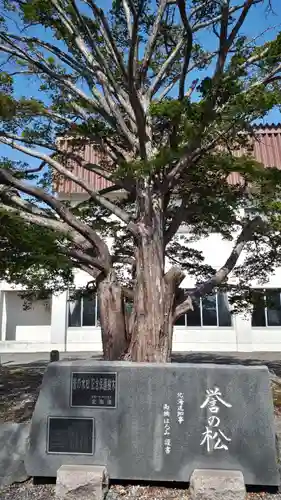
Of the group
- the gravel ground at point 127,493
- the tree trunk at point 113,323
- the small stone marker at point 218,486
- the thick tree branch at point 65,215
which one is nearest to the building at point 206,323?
the thick tree branch at point 65,215

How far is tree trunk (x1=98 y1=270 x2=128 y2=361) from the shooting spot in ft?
21.9

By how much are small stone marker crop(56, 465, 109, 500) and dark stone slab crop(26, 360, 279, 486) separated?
20 centimetres

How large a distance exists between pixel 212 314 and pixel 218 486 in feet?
49.7

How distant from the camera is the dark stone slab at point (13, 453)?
14.4ft

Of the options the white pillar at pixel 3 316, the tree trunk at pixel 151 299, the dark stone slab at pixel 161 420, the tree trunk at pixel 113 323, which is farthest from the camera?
the white pillar at pixel 3 316

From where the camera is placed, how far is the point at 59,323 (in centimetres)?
1884

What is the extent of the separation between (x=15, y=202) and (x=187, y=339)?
13.1 meters

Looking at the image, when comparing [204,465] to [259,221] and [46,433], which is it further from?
[259,221]

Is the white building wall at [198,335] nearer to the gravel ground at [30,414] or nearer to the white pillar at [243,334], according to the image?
the white pillar at [243,334]

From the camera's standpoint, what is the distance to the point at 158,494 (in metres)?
4.10

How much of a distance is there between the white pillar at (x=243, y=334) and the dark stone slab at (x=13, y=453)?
1463cm

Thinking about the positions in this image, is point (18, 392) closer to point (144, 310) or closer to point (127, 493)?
point (144, 310)

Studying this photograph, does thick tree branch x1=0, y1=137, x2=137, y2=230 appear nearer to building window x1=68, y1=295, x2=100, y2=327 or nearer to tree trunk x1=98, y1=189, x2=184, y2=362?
tree trunk x1=98, y1=189, x2=184, y2=362

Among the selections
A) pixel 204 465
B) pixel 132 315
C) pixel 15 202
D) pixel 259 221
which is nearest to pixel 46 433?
pixel 204 465
